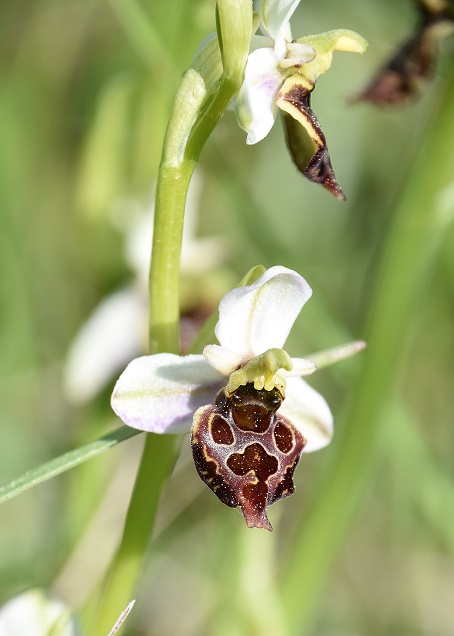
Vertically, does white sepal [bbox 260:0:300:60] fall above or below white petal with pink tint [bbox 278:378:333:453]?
above

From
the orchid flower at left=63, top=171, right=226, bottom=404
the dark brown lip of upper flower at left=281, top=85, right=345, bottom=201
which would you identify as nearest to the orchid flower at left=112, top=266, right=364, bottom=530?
the dark brown lip of upper flower at left=281, top=85, right=345, bottom=201

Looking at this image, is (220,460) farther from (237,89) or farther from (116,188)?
(116,188)

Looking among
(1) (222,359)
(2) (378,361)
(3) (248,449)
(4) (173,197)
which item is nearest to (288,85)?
(4) (173,197)

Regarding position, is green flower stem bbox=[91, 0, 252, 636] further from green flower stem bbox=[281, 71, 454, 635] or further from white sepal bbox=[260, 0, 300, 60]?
green flower stem bbox=[281, 71, 454, 635]

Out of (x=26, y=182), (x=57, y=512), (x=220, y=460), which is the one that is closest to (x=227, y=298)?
(x=220, y=460)

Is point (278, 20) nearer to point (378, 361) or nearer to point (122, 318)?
point (378, 361)

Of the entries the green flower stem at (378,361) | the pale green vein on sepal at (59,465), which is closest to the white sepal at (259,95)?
the pale green vein on sepal at (59,465)
